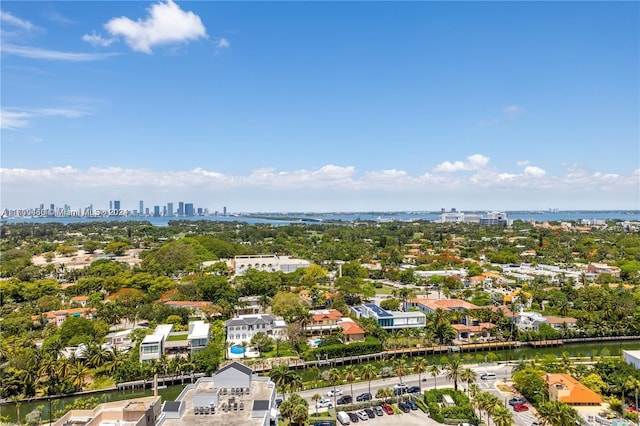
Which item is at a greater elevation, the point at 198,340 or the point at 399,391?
the point at 198,340

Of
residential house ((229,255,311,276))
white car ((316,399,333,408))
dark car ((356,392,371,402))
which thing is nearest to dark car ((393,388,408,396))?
dark car ((356,392,371,402))

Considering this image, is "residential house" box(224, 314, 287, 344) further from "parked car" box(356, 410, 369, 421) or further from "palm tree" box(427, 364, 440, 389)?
"parked car" box(356, 410, 369, 421)

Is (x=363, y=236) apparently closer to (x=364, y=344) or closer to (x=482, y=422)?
(x=364, y=344)

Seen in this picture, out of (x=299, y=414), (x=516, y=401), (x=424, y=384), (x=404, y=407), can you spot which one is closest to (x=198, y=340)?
(x=299, y=414)

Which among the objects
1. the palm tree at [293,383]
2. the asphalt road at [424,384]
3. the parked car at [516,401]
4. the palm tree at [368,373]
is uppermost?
the palm tree at [293,383]

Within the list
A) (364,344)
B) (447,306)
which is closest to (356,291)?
(447,306)

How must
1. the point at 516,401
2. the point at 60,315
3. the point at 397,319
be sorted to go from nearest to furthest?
the point at 516,401
the point at 397,319
the point at 60,315

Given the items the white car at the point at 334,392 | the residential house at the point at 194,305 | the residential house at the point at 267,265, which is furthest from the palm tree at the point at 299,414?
the residential house at the point at 267,265

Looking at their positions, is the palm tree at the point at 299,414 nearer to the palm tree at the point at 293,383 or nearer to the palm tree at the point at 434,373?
the palm tree at the point at 293,383

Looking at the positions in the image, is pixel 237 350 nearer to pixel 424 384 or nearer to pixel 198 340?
pixel 198 340
